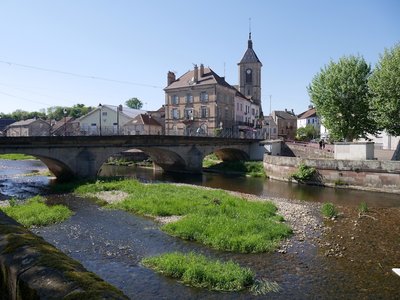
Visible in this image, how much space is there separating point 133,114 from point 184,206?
6791 centimetres

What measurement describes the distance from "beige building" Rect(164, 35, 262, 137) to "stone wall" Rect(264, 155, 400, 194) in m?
27.1

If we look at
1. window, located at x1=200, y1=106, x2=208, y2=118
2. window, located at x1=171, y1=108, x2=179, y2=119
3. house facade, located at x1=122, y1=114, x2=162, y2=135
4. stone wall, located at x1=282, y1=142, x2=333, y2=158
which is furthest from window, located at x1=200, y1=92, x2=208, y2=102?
stone wall, located at x1=282, y1=142, x2=333, y2=158

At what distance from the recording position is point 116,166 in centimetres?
5862

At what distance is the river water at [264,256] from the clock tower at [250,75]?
239 ft

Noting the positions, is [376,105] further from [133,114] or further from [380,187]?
[133,114]

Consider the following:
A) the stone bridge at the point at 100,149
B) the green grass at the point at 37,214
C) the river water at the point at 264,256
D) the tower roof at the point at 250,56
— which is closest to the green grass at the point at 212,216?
the river water at the point at 264,256

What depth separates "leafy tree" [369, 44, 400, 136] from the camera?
1403 inches

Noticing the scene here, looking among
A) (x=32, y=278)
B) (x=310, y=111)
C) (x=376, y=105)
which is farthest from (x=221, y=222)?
(x=310, y=111)

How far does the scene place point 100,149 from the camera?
1448 inches

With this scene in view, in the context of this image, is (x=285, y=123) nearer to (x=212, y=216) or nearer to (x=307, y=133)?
(x=307, y=133)

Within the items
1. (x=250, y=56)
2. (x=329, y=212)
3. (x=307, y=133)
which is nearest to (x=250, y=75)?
(x=250, y=56)

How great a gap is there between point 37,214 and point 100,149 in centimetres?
1746

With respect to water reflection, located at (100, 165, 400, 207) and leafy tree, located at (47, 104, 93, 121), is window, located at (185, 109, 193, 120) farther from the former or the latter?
leafy tree, located at (47, 104, 93, 121)

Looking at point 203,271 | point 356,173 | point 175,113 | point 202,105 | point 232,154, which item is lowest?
point 203,271
